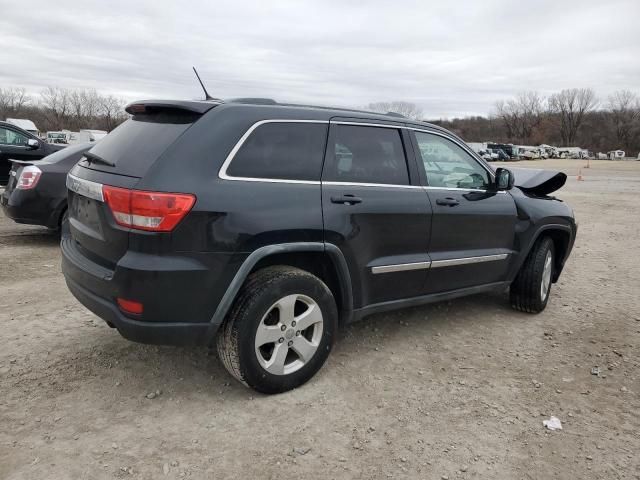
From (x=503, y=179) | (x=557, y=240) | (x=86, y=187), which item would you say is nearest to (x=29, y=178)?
(x=86, y=187)

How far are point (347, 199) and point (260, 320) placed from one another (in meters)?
0.98

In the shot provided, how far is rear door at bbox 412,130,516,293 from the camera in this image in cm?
404

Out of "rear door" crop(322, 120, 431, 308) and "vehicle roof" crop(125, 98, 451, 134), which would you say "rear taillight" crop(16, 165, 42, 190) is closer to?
"vehicle roof" crop(125, 98, 451, 134)

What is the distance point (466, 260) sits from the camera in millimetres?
4258

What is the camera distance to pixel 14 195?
6586 mm

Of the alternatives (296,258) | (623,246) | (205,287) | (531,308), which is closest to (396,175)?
(296,258)

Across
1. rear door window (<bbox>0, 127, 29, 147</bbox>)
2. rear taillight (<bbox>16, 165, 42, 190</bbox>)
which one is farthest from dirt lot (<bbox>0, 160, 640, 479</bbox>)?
rear door window (<bbox>0, 127, 29, 147</bbox>)

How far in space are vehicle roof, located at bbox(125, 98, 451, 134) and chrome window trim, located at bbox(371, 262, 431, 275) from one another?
1074 millimetres

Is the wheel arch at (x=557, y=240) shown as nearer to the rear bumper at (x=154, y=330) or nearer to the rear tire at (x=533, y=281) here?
the rear tire at (x=533, y=281)

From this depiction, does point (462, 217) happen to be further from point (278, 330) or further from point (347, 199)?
point (278, 330)

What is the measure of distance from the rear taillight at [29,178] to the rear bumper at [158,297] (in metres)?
4.27

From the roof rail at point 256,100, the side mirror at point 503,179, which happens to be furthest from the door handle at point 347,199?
the side mirror at point 503,179

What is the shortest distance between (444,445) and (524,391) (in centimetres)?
94

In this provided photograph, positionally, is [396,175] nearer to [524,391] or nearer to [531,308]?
[524,391]
